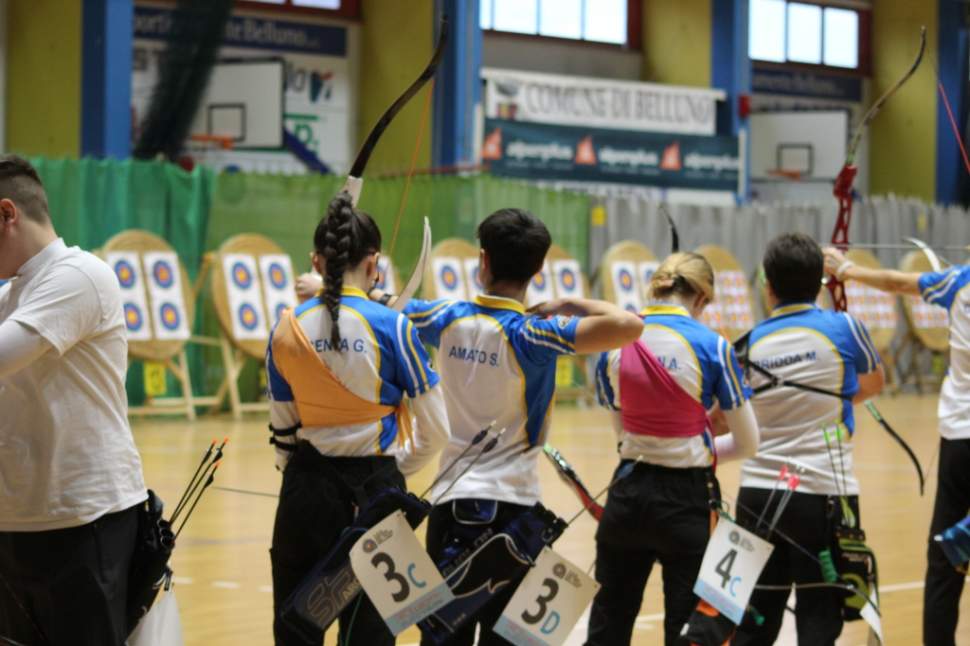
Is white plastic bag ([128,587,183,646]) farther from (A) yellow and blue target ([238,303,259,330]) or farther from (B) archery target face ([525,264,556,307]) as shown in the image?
(B) archery target face ([525,264,556,307])

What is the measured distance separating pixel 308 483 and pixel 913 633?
2.54 m

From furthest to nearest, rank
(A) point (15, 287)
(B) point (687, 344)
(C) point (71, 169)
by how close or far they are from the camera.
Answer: (C) point (71, 169), (B) point (687, 344), (A) point (15, 287)

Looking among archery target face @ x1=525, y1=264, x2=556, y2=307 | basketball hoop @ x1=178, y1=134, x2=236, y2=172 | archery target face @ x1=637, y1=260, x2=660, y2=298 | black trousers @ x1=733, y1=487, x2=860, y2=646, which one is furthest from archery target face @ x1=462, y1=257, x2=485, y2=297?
black trousers @ x1=733, y1=487, x2=860, y2=646

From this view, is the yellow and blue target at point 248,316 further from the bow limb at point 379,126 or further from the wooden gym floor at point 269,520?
the bow limb at point 379,126

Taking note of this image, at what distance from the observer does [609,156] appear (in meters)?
18.3

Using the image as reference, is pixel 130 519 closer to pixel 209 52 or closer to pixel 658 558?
pixel 658 558

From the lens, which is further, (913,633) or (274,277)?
(274,277)

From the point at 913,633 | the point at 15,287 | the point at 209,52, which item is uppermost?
the point at 209,52

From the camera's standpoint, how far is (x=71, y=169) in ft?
39.3

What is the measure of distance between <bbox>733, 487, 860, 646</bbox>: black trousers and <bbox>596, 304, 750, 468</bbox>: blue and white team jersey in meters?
0.36

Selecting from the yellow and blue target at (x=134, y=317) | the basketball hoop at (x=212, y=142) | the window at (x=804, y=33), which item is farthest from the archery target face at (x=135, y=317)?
the window at (x=804, y=33)

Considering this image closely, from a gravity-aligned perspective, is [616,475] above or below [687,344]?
below

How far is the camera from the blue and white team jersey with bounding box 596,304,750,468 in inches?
149

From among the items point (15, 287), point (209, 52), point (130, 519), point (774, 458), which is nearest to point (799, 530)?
point (774, 458)
